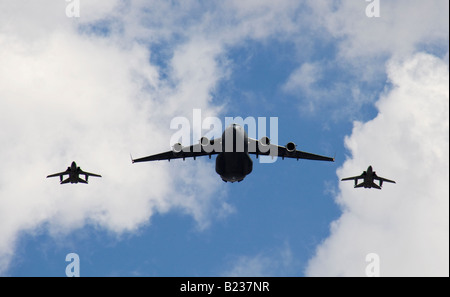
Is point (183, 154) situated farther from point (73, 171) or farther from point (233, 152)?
point (233, 152)

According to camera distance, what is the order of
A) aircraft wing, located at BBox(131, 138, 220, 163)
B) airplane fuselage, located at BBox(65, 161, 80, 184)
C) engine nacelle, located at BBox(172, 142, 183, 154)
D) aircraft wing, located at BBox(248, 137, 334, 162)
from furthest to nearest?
aircraft wing, located at BBox(131, 138, 220, 163)
aircraft wing, located at BBox(248, 137, 334, 162)
engine nacelle, located at BBox(172, 142, 183, 154)
airplane fuselage, located at BBox(65, 161, 80, 184)

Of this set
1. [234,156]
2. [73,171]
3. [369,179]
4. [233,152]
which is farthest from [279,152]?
[73,171]

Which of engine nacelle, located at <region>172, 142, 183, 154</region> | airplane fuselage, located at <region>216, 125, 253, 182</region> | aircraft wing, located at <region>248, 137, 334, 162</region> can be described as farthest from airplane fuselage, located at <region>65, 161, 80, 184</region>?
aircraft wing, located at <region>248, 137, 334, 162</region>

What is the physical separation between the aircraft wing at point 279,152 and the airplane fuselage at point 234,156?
6280 millimetres

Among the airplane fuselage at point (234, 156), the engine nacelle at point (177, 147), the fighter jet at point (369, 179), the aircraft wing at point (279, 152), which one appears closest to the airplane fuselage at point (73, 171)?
the engine nacelle at point (177, 147)

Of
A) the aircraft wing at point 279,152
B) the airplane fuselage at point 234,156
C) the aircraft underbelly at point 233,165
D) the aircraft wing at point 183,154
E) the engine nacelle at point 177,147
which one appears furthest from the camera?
the aircraft wing at point 183,154

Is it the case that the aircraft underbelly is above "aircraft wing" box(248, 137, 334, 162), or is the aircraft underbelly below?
below

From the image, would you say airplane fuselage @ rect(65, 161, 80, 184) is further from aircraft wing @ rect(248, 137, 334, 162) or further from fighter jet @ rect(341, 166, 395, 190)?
fighter jet @ rect(341, 166, 395, 190)

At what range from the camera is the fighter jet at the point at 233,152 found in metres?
44.1

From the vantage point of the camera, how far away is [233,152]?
146 ft

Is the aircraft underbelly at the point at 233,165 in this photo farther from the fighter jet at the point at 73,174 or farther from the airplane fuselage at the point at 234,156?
the fighter jet at the point at 73,174

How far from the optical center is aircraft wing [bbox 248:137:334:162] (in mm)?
53312
